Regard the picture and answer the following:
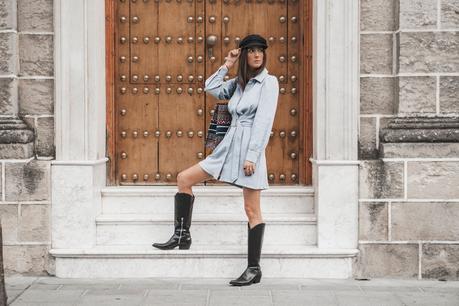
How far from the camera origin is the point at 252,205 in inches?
258

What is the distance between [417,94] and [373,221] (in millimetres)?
1171

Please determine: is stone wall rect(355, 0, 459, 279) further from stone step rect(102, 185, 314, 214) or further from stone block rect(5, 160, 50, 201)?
stone block rect(5, 160, 50, 201)

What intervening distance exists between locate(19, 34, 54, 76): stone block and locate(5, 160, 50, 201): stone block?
81 centimetres

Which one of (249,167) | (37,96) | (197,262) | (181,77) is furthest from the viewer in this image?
(181,77)

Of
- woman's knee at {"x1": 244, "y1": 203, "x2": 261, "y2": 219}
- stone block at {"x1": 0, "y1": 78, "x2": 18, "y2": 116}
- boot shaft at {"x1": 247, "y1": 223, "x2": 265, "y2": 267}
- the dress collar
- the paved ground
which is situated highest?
the dress collar

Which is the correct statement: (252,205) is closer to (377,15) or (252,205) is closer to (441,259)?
(441,259)

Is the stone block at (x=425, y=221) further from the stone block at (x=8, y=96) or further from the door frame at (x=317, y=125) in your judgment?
the stone block at (x=8, y=96)

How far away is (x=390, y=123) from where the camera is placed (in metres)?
7.02

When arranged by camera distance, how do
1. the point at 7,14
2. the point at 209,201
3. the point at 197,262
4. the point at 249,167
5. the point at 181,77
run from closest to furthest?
the point at 249,167 < the point at 197,262 < the point at 7,14 < the point at 209,201 < the point at 181,77

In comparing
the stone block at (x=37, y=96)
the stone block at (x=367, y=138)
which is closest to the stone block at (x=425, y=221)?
the stone block at (x=367, y=138)

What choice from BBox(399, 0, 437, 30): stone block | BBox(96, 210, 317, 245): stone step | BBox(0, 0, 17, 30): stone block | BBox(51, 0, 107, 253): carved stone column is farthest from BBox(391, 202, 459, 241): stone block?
BBox(0, 0, 17, 30): stone block

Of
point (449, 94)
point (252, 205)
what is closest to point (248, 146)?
point (252, 205)

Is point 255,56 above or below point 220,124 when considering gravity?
above

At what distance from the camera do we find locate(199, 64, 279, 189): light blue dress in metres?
6.38
